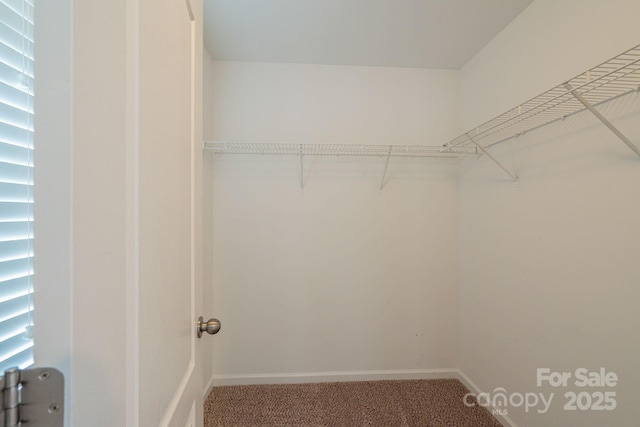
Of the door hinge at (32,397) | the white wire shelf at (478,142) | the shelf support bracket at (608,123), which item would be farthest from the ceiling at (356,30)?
the door hinge at (32,397)

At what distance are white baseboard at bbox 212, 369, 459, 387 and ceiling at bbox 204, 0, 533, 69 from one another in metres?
2.37

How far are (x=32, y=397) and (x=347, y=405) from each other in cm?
183

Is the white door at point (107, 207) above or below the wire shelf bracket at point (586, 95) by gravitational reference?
below

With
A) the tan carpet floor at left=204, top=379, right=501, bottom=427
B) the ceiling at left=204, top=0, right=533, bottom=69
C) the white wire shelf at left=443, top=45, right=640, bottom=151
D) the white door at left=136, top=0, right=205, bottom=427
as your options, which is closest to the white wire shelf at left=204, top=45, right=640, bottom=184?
the white wire shelf at left=443, top=45, right=640, bottom=151

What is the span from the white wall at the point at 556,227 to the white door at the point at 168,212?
61.1 inches

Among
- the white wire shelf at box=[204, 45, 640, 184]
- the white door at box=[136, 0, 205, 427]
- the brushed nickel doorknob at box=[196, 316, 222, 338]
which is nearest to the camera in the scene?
the white door at box=[136, 0, 205, 427]

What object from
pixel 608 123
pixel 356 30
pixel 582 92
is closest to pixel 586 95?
pixel 582 92

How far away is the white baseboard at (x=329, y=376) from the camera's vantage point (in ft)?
6.08

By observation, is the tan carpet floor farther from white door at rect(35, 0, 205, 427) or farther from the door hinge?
the door hinge

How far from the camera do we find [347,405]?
1.67 meters

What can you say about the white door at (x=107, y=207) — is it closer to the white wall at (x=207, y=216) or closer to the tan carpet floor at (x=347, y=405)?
the white wall at (x=207, y=216)

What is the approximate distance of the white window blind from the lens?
0.33 m

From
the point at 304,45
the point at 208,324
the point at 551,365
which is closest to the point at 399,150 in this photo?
the point at 304,45

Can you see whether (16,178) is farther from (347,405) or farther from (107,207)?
(347,405)
